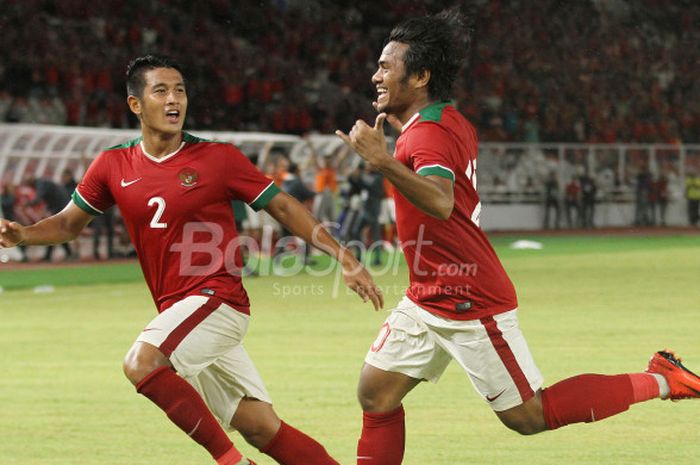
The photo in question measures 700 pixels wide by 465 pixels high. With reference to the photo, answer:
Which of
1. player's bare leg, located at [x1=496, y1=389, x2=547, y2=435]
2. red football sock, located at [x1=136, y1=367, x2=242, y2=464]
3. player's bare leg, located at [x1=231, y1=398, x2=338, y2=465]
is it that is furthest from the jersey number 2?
player's bare leg, located at [x1=496, y1=389, x2=547, y2=435]

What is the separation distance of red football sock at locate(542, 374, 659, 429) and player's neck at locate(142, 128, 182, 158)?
216cm

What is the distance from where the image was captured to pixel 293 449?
20.8 ft

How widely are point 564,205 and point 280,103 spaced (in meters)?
9.48

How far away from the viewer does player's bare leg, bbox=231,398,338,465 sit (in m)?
6.35

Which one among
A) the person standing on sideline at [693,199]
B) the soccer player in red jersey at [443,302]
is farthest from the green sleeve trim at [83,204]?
the person standing on sideline at [693,199]

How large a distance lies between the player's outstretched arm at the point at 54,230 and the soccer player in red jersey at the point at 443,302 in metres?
1.70

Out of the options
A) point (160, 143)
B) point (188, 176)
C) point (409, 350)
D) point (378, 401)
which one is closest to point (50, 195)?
point (160, 143)

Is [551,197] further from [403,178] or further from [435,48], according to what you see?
[403,178]

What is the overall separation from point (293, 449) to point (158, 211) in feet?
4.27

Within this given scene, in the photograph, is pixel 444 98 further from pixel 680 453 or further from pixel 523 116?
pixel 523 116

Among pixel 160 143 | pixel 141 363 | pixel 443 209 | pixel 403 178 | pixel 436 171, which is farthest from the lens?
pixel 160 143

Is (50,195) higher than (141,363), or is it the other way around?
(50,195)

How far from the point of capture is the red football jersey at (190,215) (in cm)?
638

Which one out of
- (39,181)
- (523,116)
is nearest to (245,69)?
(523,116)
